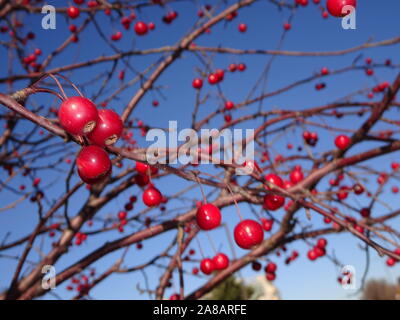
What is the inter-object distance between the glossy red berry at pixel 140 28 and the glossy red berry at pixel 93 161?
365 centimetres

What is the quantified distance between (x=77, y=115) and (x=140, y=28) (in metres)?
3.67

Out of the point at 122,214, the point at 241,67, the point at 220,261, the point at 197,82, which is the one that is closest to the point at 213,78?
the point at 197,82

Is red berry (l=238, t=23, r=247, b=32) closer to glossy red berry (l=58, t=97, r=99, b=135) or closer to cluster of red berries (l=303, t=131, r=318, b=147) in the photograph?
cluster of red berries (l=303, t=131, r=318, b=147)

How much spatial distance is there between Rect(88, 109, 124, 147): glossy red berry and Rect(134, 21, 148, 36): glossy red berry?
353 cm

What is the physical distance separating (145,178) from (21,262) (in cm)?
121

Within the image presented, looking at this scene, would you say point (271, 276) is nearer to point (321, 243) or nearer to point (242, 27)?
point (321, 243)

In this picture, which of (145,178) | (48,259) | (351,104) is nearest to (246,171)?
(145,178)

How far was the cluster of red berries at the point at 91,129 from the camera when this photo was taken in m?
1.04

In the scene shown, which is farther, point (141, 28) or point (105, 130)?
point (141, 28)

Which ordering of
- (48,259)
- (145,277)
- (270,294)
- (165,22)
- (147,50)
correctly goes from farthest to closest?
(270,294) < (165,22) < (147,50) < (145,277) < (48,259)

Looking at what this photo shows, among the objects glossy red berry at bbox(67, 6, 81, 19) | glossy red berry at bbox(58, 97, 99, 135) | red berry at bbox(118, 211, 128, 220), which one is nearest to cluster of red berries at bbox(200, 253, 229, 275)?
glossy red berry at bbox(58, 97, 99, 135)

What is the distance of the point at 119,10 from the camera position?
348cm

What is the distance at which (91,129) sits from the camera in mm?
1104
